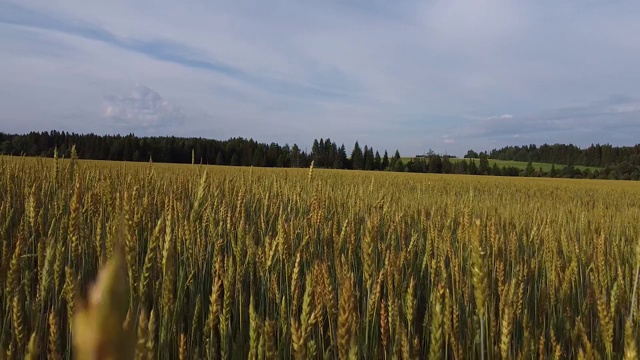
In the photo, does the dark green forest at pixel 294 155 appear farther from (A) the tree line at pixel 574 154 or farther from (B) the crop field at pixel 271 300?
(B) the crop field at pixel 271 300

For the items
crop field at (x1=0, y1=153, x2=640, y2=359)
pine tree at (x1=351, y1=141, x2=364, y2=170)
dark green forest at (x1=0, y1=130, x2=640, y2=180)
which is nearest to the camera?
crop field at (x1=0, y1=153, x2=640, y2=359)

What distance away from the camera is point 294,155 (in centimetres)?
5778

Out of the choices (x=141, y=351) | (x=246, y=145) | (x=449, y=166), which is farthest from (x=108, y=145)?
(x=141, y=351)

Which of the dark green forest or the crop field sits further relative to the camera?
the dark green forest

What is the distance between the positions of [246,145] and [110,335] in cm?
5919

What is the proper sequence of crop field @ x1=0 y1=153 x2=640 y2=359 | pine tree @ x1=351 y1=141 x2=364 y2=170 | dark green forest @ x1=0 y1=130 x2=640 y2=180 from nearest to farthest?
crop field @ x1=0 y1=153 x2=640 y2=359, dark green forest @ x1=0 y1=130 x2=640 y2=180, pine tree @ x1=351 y1=141 x2=364 y2=170

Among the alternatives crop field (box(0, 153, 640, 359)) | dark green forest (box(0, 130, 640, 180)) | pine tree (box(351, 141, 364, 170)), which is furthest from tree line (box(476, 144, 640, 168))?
crop field (box(0, 153, 640, 359))

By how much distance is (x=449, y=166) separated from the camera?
4938 centimetres

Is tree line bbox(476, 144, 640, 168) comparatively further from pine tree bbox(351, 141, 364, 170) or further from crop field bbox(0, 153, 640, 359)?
crop field bbox(0, 153, 640, 359)

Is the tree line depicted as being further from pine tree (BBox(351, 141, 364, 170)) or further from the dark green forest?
pine tree (BBox(351, 141, 364, 170))

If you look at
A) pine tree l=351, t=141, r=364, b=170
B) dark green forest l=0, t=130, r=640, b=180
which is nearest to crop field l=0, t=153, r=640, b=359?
dark green forest l=0, t=130, r=640, b=180

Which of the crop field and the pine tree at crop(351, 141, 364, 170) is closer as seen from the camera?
the crop field

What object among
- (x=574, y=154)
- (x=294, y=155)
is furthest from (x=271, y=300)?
(x=574, y=154)

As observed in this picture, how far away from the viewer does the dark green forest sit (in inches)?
1828
